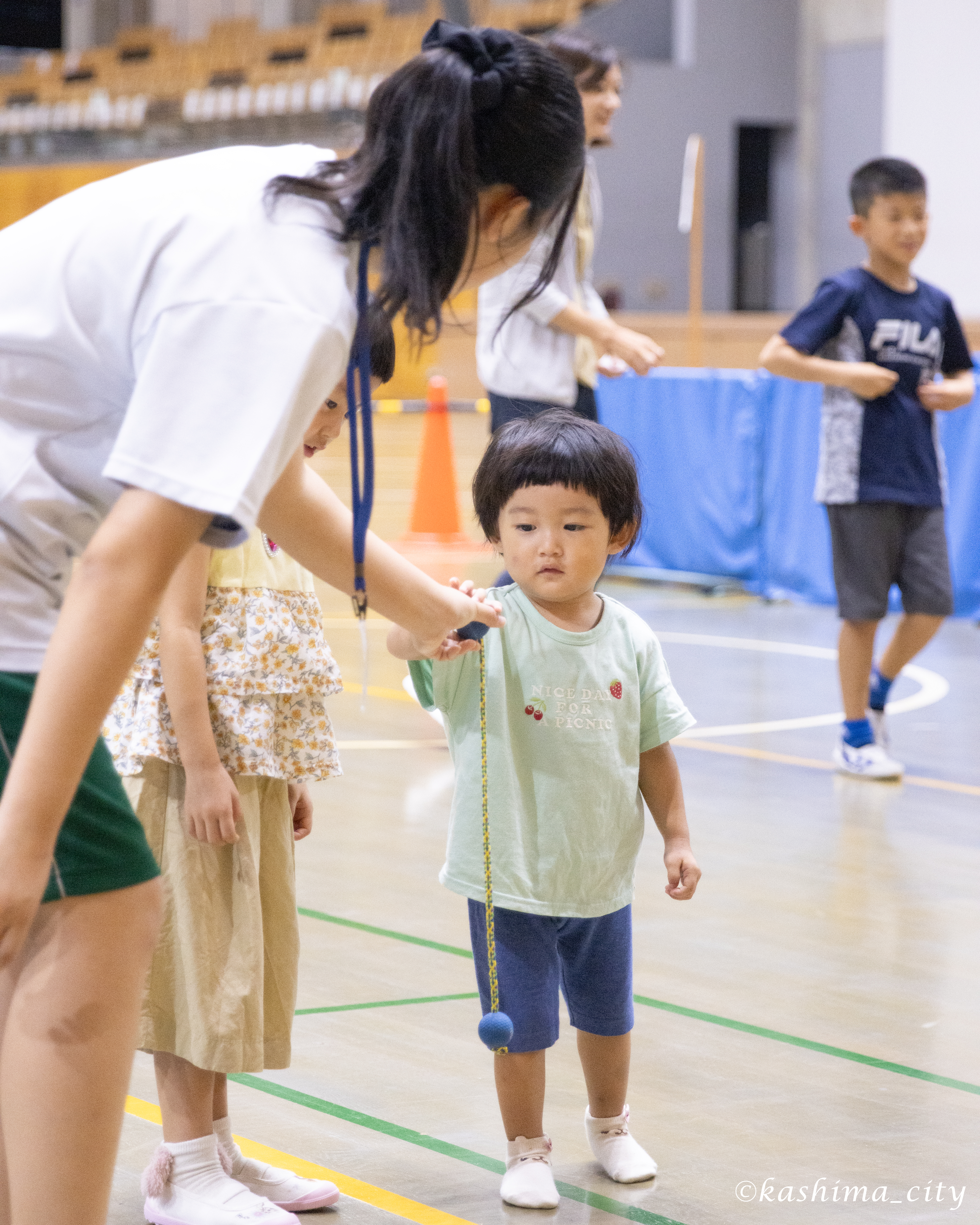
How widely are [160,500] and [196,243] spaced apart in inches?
7.8

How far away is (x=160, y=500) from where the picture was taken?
122cm

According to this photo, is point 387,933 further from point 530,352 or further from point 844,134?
point 844,134

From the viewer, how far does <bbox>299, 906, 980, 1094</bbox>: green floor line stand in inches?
104

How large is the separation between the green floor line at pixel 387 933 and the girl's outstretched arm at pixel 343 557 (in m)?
1.57

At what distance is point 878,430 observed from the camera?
4.92 metres

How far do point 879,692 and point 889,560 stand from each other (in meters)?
0.42

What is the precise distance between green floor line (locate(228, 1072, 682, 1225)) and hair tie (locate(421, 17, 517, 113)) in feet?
4.26

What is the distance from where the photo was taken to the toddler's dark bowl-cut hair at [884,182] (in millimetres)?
4840

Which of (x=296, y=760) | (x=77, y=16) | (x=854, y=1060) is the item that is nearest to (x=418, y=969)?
(x=854, y=1060)

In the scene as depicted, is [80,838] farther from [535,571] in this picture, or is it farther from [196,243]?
[535,571]

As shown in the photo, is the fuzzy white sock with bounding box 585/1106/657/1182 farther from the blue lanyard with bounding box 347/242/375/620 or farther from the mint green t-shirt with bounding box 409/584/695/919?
the blue lanyard with bounding box 347/242/375/620

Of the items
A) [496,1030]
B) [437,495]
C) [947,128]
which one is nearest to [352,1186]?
[496,1030]

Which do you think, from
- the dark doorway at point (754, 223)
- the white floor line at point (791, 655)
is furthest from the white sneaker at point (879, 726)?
the dark doorway at point (754, 223)

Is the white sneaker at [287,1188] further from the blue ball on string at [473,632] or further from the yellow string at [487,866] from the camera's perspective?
the blue ball on string at [473,632]
